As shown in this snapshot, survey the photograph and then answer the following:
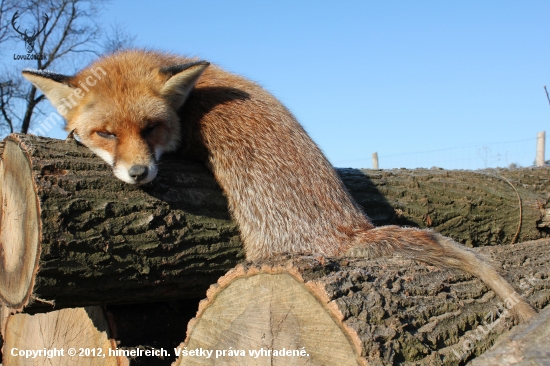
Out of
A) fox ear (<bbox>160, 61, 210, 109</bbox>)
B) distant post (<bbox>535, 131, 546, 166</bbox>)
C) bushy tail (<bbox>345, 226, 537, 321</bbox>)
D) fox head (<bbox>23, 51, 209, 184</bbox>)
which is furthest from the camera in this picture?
distant post (<bbox>535, 131, 546, 166</bbox>)

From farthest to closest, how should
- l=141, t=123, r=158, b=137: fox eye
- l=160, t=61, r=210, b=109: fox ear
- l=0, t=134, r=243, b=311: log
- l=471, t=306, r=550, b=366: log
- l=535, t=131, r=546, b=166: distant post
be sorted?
l=535, t=131, r=546, b=166: distant post < l=160, t=61, r=210, b=109: fox ear < l=141, t=123, r=158, b=137: fox eye < l=0, t=134, r=243, b=311: log < l=471, t=306, r=550, b=366: log

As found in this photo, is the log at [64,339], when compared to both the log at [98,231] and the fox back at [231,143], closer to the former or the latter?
the log at [98,231]

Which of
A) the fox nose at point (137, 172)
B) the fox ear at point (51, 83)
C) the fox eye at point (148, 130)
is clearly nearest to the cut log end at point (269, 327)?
the fox nose at point (137, 172)

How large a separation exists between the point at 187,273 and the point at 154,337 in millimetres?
1179

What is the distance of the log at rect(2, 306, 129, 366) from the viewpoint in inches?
176

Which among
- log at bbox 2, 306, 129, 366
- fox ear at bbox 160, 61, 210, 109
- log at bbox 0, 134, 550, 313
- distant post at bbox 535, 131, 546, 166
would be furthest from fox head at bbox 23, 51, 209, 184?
distant post at bbox 535, 131, 546, 166

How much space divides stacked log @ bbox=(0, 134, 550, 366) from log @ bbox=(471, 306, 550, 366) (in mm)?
440

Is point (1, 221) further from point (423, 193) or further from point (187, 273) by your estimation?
point (423, 193)

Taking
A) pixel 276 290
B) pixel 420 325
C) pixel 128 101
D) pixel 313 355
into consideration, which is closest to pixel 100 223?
pixel 128 101

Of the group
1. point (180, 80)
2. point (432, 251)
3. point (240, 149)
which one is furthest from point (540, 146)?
point (180, 80)

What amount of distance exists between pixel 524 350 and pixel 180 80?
338cm

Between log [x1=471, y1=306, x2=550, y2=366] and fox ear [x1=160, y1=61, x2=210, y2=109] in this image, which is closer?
log [x1=471, y1=306, x2=550, y2=366]

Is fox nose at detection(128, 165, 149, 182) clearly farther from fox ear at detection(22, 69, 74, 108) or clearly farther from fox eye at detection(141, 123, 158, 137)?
fox ear at detection(22, 69, 74, 108)

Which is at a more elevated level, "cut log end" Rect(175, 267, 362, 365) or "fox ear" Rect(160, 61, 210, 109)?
"fox ear" Rect(160, 61, 210, 109)
